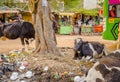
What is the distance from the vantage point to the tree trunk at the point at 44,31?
10305mm

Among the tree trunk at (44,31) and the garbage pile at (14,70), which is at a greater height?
the tree trunk at (44,31)

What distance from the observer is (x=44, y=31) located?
10438 mm

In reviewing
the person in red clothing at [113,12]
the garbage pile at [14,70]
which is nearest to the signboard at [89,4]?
the person in red clothing at [113,12]

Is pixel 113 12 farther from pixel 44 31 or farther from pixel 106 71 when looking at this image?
pixel 106 71

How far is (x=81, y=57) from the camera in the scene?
9.93 metres

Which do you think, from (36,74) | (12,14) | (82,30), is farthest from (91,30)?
(36,74)

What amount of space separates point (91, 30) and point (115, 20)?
16.3 meters

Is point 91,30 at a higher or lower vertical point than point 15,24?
lower

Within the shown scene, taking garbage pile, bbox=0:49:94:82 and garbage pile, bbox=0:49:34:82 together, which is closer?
garbage pile, bbox=0:49:94:82

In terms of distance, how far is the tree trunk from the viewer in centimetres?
1030

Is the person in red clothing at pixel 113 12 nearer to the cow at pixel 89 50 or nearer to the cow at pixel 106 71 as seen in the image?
the cow at pixel 89 50

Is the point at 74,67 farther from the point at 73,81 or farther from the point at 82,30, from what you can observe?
the point at 82,30

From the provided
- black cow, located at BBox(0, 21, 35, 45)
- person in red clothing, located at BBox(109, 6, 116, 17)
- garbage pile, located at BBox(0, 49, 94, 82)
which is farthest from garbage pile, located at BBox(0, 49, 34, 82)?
person in red clothing, located at BBox(109, 6, 116, 17)

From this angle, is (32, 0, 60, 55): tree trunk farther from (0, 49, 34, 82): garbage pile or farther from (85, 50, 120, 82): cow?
(85, 50, 120, 82): cow
